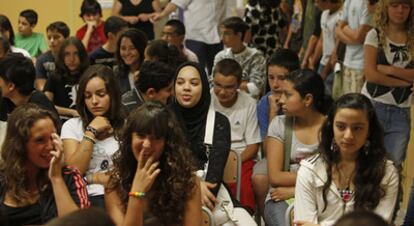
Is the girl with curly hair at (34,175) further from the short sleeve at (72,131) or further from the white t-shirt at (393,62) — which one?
the white t-shirt at (393,62)

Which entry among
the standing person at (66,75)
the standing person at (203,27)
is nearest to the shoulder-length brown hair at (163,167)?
the standing person at (66,75)

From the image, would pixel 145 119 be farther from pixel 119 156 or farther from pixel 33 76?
pixel 33 76

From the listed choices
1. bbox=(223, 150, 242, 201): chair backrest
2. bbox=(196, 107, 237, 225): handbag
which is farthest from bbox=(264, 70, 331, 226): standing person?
bbox=(196, 107, 237, 225): handbag

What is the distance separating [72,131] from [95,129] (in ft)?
0.67

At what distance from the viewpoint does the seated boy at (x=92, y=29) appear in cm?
806

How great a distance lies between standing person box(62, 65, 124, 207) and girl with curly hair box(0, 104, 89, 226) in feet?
1.65

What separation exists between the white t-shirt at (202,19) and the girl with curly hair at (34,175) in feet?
14.2

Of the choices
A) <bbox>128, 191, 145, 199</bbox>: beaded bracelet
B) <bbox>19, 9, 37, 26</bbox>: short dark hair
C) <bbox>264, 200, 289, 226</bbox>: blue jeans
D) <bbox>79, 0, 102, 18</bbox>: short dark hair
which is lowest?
<bbox>264, 200, 289, 226</bbox>: blue jeans

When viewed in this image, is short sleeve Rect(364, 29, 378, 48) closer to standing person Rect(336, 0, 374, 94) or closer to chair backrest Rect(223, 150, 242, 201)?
standing person Rect(336, 0, 374, 94)

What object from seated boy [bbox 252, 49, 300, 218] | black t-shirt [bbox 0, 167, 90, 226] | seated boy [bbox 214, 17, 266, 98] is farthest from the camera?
seated boy [bbox 214, 17, 266, 98]

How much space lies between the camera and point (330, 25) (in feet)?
20.8

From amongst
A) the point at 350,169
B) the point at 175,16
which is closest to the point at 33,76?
the point at 350,169

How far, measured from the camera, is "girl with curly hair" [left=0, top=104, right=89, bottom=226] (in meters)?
3.01

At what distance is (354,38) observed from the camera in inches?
213
